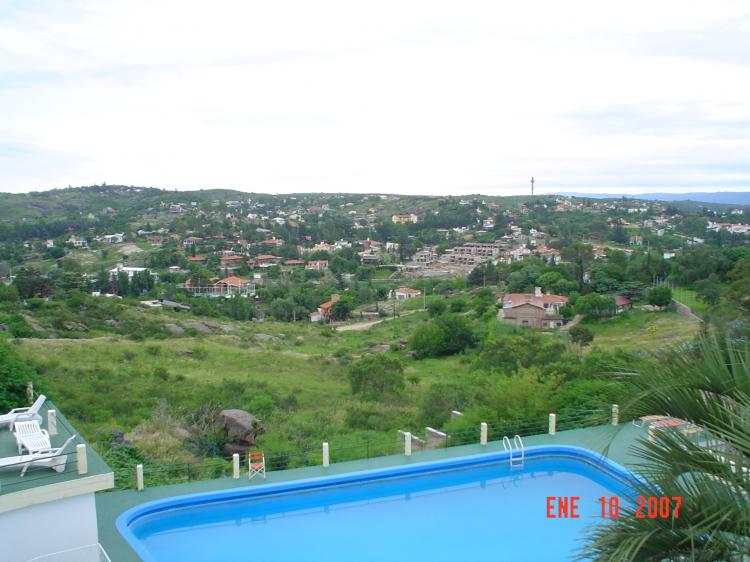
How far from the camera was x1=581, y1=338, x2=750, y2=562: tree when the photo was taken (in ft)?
5.76

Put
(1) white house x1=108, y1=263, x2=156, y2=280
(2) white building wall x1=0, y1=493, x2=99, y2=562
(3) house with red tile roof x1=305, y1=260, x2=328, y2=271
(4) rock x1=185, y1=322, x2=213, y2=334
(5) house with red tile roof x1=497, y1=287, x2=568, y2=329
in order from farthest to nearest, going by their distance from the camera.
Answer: (3) house with red tile roof x1=305, y1=260, x2=328, y2=271, (1) white house x1=108, y1=263, x2=156, y2=280, (5) house with red tile roof x1=497, y1=287, x2=568, y2=329, (4) rock x1=185, y1=322, x2=213, y2=334, (2) white building wall x1=0, y1=493, x2=99, y2=562

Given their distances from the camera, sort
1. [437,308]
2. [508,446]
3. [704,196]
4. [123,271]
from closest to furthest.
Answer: [508,446]
[437,308]
[123,271]
[704,196]

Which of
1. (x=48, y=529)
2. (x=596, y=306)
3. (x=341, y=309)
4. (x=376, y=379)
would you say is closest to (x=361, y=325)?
(x=341, y=309)

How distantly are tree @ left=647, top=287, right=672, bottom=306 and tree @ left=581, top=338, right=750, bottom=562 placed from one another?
28.3 m

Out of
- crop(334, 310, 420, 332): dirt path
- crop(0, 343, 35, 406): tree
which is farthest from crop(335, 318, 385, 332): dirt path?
crop(0, 343, 35, 406): tree

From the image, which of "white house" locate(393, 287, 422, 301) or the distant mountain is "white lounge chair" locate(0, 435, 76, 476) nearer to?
"white house" locate(393, 287, 422, 301)

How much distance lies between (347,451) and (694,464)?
7440 mm

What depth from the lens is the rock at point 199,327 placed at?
25766mm

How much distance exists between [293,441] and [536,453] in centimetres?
387

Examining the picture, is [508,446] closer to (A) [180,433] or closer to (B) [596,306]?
(A) [180,433]

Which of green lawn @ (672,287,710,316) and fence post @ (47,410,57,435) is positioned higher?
fence post @ (47,410,57,435)

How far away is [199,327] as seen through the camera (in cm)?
2658

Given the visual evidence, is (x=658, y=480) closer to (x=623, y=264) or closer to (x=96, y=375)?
(x=96, y=375)

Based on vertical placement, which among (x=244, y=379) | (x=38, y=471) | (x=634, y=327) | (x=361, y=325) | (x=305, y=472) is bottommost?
(x=361, y=325)
